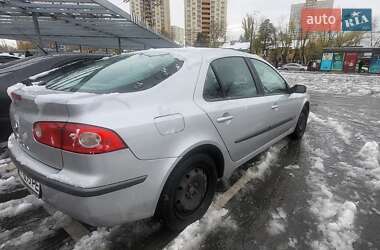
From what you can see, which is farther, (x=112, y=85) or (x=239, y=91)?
(x=239, y=91)

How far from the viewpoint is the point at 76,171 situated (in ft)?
5.54

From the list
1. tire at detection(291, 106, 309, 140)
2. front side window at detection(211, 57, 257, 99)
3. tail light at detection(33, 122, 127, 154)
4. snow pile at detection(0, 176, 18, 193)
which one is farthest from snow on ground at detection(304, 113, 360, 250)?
snow pile at detection(0, 176, 18, 193)

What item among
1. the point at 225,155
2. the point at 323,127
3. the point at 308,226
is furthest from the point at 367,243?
the point at 323,127

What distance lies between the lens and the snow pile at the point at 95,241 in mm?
2131

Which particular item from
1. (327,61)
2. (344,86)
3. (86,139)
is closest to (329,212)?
(86,139)

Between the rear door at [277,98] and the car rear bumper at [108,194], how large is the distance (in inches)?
74.5

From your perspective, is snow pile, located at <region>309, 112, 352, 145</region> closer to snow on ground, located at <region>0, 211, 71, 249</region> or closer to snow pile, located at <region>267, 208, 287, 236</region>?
snow pile, located at <region>267, 208, 287, 236</region>

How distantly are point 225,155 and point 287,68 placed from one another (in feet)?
123

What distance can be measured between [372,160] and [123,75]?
3.77 meters

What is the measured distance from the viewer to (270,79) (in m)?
3.57

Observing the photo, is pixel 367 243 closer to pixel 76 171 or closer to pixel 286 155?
pixel 286 155

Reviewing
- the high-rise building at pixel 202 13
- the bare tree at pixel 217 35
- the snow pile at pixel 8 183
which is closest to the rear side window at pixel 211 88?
Answer: the snow pile at pixel 8 183

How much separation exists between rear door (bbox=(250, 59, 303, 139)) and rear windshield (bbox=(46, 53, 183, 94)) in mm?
1351

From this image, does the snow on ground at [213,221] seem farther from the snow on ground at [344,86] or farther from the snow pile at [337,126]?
the snow on ground at [344,86]
